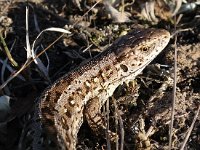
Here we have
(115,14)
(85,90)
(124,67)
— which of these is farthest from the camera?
(115,14)

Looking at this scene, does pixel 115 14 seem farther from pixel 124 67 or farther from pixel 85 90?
pixel 85 90

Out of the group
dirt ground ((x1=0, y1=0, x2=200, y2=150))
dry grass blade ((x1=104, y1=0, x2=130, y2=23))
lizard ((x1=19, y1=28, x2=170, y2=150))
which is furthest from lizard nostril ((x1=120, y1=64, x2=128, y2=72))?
dry grass blade ((x1=104, y1=0, x2=130, y2=23))

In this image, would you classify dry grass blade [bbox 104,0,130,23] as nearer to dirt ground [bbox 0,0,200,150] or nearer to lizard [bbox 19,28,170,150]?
dirt ground [bbox 0,0,200,150]


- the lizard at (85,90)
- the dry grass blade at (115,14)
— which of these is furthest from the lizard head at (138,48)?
the dry grass blade at (115,14)

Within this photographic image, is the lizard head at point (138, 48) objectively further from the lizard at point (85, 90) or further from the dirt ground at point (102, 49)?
the dirt ground at point (102, 49)

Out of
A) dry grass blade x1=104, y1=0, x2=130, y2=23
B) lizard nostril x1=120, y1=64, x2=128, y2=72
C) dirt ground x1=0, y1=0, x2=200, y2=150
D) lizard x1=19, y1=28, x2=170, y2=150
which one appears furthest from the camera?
dry grass blade x1=104, y1=0, x2=130, y2=23

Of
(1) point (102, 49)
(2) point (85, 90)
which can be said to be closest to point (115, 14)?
(1) point (102, 49)
